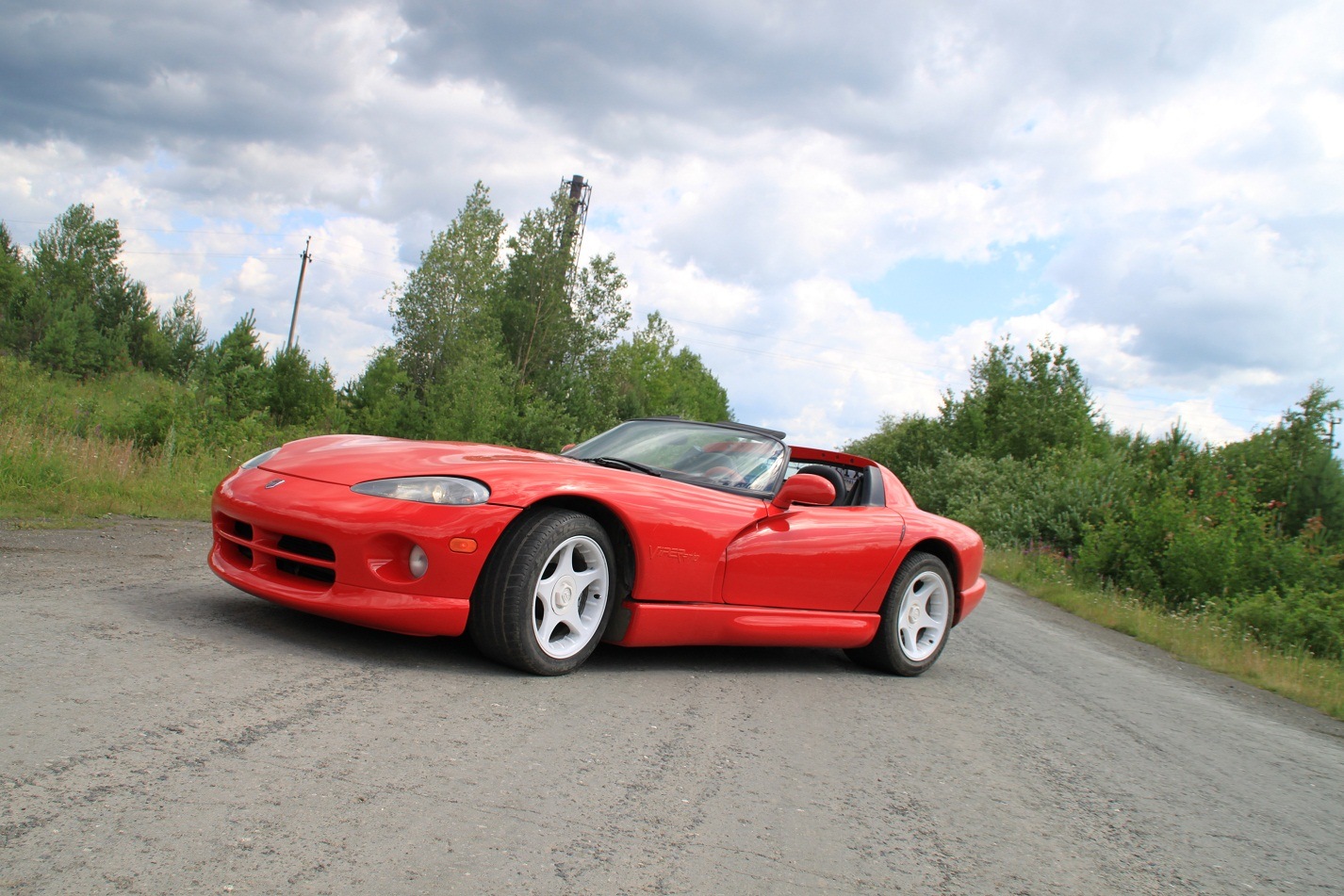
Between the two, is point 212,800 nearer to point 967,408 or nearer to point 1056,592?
point 1056,592

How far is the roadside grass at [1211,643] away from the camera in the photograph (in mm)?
7809

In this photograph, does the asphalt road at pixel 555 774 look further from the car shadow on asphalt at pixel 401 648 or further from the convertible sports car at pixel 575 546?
the convertible sports car at pixel 575 546

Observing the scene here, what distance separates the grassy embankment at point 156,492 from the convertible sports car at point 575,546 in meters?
4.23

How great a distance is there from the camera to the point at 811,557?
474 centimetres

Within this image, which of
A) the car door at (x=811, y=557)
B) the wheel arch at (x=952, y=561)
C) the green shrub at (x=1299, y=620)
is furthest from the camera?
the green shrub at (x=1299, y=620)

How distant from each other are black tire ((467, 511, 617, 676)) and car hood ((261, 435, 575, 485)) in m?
0.37

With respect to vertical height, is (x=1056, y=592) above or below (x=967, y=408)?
below

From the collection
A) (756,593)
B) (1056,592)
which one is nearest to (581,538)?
(756,593)

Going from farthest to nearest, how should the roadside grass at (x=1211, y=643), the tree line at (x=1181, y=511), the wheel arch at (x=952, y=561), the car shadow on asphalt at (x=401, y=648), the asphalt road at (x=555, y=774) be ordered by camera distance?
the tree line at (x=1181, y=511) → the roadside grass at (x=1211, y=643) → the wheel arch at (x=952, y=561) → the car shadow on asphalt at (x=401, y=648) → the asphalt road at (x=555, y=774)

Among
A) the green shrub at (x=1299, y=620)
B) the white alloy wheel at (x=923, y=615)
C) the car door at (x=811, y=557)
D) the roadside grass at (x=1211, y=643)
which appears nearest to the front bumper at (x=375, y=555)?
the car door at (x=811, y=557)

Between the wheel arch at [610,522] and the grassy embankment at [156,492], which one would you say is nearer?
the wheel arch at [610,522]

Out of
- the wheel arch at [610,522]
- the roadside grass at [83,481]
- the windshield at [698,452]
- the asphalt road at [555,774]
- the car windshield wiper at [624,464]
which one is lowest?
the roadside grass at [83,481]

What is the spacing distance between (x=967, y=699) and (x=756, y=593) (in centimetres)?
133

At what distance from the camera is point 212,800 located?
2133mm
